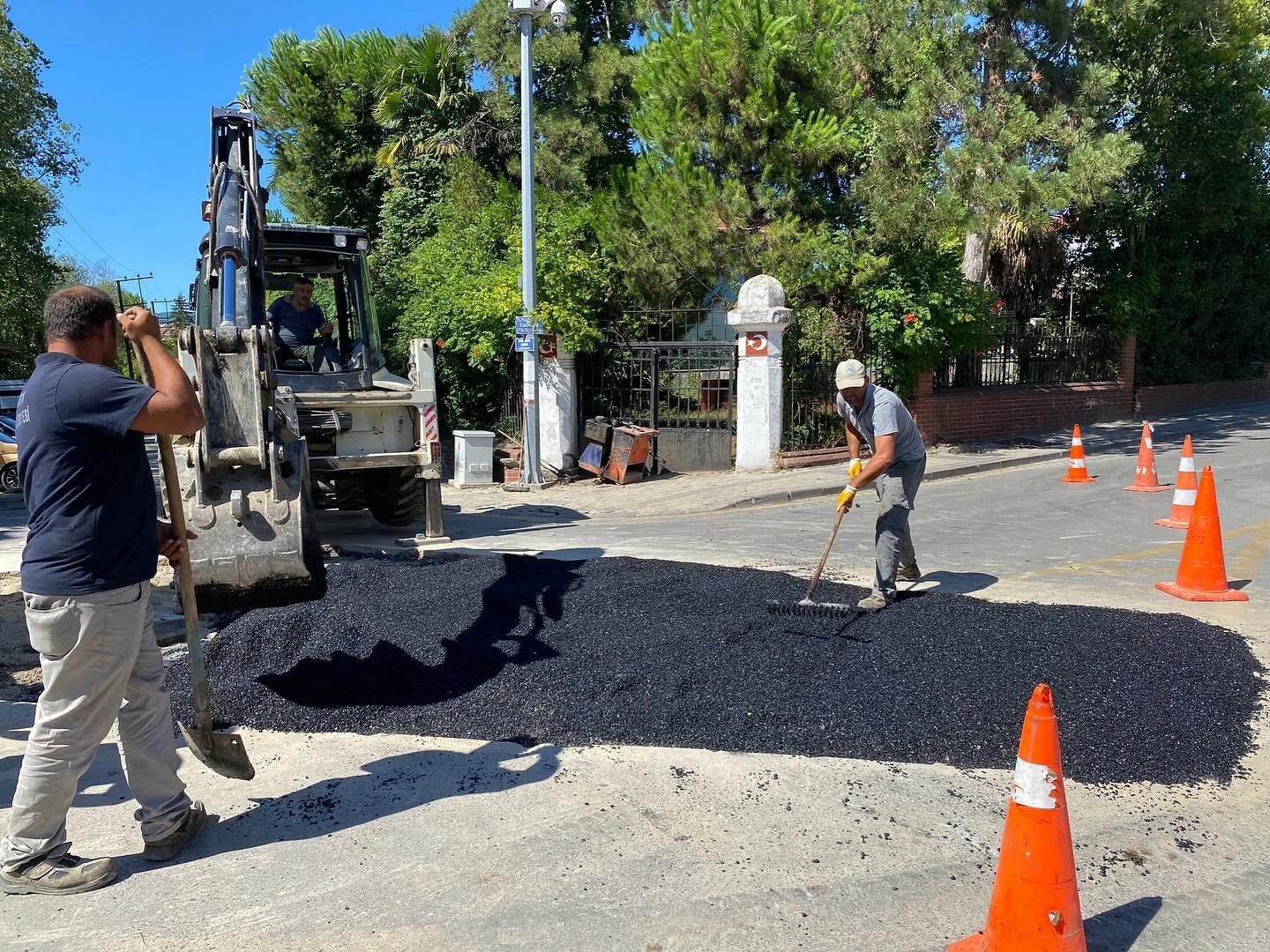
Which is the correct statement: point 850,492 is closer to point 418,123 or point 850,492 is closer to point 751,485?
point 751,485

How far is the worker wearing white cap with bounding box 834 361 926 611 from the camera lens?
630cm

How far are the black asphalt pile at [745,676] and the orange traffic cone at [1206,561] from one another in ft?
3.38

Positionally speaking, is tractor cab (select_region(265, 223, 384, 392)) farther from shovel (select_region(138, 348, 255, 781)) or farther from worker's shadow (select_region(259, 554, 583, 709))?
shovel (select_region(138, 348, 255, 781))

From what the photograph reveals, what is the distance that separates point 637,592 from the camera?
6.27 m

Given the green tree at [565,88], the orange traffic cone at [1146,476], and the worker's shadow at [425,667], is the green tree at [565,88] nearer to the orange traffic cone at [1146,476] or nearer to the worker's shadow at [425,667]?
the orange traffic cone at [1146,476]

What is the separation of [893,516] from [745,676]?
2124mm

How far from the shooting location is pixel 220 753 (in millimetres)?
3693

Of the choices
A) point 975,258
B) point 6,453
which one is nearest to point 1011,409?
point 975,258

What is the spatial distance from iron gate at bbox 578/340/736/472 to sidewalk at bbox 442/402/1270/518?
0.40m

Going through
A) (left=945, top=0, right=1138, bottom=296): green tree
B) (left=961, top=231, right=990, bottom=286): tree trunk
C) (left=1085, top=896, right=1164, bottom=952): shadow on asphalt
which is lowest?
(left=1085, top=896, right=1164, bottom=952): shadow on asphalt

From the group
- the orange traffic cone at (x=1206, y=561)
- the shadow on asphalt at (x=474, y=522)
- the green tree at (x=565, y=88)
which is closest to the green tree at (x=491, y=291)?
the green tree at (x=565, y=88)

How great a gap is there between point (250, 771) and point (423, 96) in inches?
812

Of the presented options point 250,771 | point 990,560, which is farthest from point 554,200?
point 250,771

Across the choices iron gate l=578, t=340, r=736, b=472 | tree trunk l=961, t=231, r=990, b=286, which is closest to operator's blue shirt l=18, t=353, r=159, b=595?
iron gate l=578, t=340, r=736, b=472
